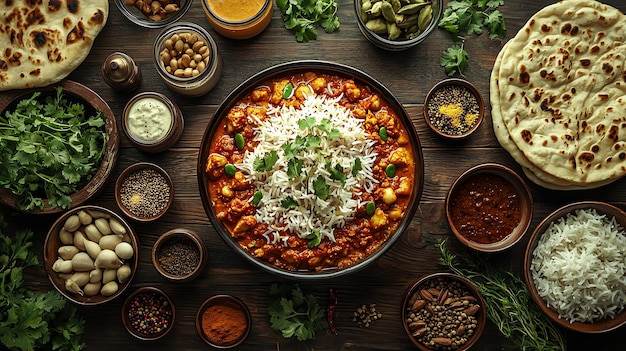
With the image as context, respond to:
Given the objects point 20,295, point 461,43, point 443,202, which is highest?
point 461,43

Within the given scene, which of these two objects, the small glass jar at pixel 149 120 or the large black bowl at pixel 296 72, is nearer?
the large black bowl at pixel 296 72

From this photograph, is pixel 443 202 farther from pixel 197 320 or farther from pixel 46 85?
pixel 46 85

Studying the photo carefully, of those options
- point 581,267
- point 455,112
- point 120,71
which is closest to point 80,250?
point 120,71

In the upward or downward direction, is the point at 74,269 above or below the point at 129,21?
below

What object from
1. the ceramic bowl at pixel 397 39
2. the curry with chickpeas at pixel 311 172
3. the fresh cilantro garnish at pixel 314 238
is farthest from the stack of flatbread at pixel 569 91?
the fresh cilantro garnish at pixel 314 238

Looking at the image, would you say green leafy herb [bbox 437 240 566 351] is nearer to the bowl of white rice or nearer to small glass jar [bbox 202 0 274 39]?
the bowl of white rice

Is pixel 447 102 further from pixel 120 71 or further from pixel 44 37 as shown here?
pixel 44 37

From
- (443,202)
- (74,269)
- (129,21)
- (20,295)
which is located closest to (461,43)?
(443,202)

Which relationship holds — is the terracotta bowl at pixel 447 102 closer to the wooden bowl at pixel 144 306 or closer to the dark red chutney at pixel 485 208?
the dark red chutney at pixel 485 208

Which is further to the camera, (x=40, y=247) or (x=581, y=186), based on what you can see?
(x=40, y=247)
